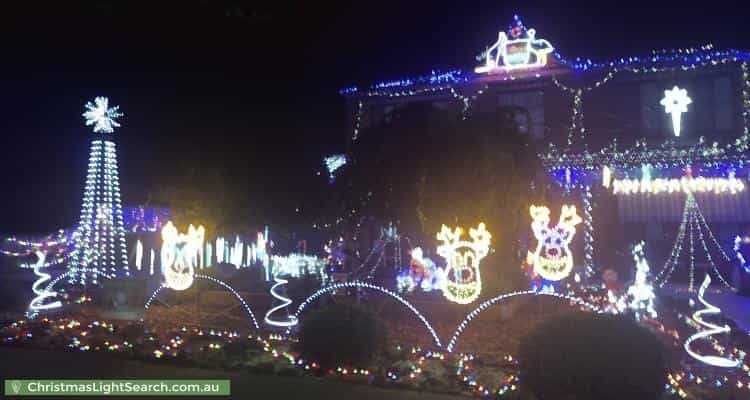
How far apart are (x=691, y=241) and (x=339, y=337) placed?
1292 cm

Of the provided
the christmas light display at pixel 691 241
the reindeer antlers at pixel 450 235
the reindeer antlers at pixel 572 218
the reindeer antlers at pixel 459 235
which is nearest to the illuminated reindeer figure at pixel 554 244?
the reindeer antlers at pixel 572 218

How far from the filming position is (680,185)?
15.2m

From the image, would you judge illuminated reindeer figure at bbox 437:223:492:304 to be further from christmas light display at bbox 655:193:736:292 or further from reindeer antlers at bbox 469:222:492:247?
christmas light display at bbox 655:193:736:292

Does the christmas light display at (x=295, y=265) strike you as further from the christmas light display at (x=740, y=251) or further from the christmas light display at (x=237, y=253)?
the christmas light display at (x=740, y=251)

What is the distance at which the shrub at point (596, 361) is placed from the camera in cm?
495

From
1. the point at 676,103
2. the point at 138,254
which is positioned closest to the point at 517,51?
the point at 676,103

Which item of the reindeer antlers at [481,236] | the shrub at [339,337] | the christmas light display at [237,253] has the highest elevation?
the reindeer antlers at [481,236]

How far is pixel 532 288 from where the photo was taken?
1389cm

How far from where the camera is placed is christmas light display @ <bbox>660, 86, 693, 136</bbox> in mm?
15047

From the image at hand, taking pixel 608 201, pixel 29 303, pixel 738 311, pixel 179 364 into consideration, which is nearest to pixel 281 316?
pixel 179 364

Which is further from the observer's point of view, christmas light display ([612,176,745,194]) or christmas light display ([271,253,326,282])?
christmas light display ([271,253,326,282])

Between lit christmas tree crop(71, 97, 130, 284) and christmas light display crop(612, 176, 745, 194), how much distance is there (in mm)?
13823

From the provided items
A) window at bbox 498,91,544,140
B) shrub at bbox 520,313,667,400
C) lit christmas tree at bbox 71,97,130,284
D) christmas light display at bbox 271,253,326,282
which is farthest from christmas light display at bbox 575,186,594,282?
lit christmas tree at bbox 71,97,130,284

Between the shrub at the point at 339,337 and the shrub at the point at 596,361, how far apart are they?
216 centimetres
